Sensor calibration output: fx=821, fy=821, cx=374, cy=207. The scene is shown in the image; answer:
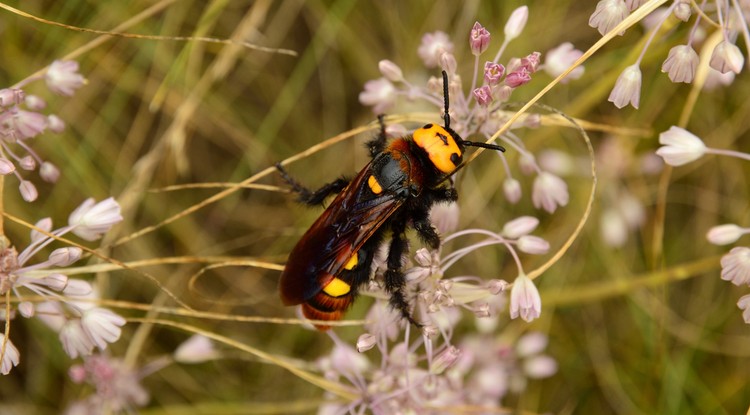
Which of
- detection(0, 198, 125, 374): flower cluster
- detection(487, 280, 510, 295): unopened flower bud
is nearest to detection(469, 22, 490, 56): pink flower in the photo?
detection(487, 280, 510, 295): unopened flower bud

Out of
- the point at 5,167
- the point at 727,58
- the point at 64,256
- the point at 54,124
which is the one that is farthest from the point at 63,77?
the point at 727,58

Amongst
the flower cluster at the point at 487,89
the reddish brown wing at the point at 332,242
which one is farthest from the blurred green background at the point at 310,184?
the reddish brown wing at the point at 332,242

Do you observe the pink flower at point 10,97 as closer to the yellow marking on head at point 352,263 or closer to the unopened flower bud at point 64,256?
the unopened flower bud at point 64,256

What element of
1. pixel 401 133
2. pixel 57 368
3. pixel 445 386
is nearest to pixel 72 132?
pixel 57 368

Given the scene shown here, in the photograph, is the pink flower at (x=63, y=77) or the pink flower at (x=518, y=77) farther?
the pink flower at (x=63, y=77)

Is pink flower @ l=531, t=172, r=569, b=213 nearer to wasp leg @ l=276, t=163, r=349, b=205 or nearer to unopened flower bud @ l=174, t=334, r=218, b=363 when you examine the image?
wasp leg @ l=276, t=163, r=349, b=205

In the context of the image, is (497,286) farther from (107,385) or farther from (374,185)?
(107,385)
